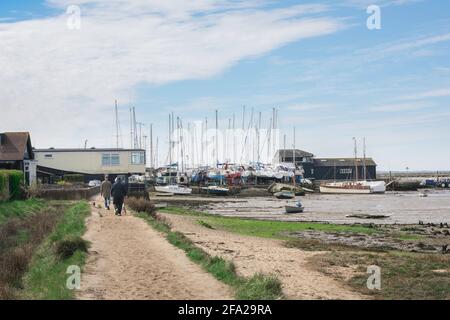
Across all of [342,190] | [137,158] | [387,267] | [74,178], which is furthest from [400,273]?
[342,190]

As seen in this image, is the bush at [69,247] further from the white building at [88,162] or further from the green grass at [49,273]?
the white building at [88,162]

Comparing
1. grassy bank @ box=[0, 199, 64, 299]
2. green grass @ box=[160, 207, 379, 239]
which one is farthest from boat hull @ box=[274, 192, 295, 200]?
grassy bank @ box=[0, 199, 64, 299]

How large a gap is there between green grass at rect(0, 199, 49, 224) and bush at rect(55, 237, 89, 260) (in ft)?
45.6

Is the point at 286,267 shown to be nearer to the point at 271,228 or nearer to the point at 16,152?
the point at 271,228

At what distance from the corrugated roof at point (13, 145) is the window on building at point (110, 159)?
59.1 feet

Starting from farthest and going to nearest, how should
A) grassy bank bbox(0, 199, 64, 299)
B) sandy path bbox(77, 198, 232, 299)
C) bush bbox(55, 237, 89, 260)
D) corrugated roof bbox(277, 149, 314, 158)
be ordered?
corrugated roof bbox(277, 149, 314, 158)
bush bbox(55, 237, 89, 260)
grassy bank bbox(0, 199, 64, 299)
sandy path bbox(77, 198, 232, 299)

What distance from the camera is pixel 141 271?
1513 centimetres

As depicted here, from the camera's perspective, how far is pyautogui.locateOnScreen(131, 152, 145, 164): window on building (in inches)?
3014

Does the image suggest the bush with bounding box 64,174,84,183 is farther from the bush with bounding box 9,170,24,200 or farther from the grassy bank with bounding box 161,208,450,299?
the grassy bank with bounding box 161,208,450,299

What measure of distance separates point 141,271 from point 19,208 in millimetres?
22474

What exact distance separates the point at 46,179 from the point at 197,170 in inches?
1796

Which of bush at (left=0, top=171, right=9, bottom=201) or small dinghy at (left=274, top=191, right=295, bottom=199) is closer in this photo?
bush at (left=0, top=171, right=9, bottom=201)

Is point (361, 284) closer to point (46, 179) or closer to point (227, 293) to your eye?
point (227, 293)
